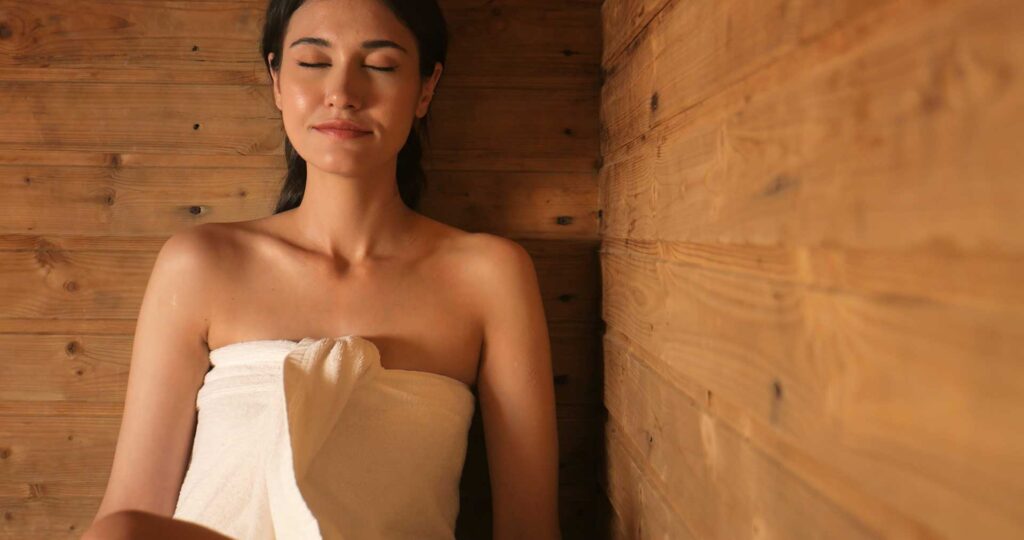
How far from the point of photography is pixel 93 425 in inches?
60.3

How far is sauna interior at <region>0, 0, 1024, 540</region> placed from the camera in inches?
16.5

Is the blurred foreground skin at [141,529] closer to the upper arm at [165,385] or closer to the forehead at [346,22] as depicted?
the upper arm at [165,385]

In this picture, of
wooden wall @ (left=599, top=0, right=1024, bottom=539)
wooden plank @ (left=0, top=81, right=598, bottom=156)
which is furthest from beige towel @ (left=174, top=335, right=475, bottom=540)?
wooden plank @ (left=0, top=81, right=598, bottom=156)

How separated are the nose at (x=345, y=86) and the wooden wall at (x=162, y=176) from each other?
1.16 ft

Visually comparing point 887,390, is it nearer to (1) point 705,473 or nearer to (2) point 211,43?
(1) point 705,473

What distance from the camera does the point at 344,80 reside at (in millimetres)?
1194

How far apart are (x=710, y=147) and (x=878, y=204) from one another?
1.15 ft

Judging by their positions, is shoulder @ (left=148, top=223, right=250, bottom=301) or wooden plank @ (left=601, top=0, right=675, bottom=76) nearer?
wooden plank @ (left=601, top=0, right=675, bottom=76)

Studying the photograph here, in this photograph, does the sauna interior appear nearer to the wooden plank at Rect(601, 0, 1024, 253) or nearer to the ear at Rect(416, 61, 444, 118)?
the wooden plank at Rect(601, 0, 1024, 253)

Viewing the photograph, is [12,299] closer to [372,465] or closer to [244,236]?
[244,236]

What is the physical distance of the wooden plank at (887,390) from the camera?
387 mm

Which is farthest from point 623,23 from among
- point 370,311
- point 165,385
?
point 165,385

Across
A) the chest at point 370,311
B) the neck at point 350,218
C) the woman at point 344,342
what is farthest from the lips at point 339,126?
the chest at point 370,311

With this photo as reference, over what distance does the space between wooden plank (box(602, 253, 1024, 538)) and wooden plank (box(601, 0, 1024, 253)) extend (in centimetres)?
5
